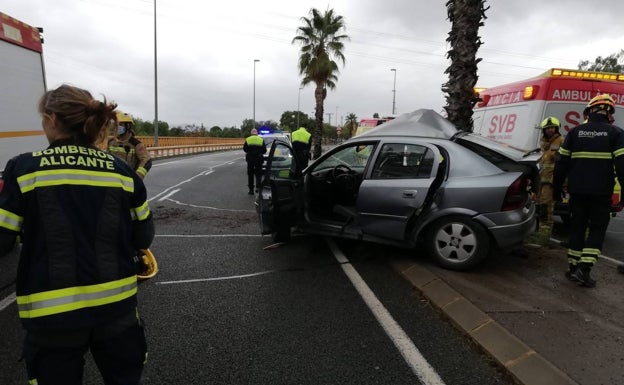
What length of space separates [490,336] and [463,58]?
15.7 feet

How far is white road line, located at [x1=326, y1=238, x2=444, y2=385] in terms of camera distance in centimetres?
266

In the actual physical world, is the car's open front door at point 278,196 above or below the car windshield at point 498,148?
below

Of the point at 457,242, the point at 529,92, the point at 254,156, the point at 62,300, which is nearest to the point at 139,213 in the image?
the point at 62,300

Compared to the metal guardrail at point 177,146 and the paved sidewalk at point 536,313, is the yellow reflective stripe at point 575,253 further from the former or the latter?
the metal guardrail at point 177,146

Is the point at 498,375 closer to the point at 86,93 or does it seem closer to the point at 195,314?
the point at 195,314

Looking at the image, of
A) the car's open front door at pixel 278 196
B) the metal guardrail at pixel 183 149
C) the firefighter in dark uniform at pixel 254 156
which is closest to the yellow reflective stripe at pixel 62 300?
the car's open front door at pixel 278 196

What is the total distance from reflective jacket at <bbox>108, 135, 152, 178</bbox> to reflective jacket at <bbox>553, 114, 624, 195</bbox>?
458 cm

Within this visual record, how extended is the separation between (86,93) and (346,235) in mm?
3688

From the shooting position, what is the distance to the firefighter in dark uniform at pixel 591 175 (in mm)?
3928

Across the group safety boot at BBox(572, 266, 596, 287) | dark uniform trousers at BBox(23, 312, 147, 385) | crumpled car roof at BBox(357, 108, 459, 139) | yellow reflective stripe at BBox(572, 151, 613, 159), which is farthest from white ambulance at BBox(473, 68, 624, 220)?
dark uniform trousers at BBox(23, 312, 147, 385)

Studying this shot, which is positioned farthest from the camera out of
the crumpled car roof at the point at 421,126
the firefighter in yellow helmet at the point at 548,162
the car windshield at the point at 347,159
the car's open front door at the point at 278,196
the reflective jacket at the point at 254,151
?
the reflective jacket at the point at 254,151

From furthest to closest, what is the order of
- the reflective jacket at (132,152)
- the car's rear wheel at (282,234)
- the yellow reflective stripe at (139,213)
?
the car's rear wheel at (282,234) → the reflective jacket at (132,152) → the yellow reflective stripe at (139,213)

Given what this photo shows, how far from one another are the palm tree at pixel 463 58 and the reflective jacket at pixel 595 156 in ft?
8.25

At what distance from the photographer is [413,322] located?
134 inches
